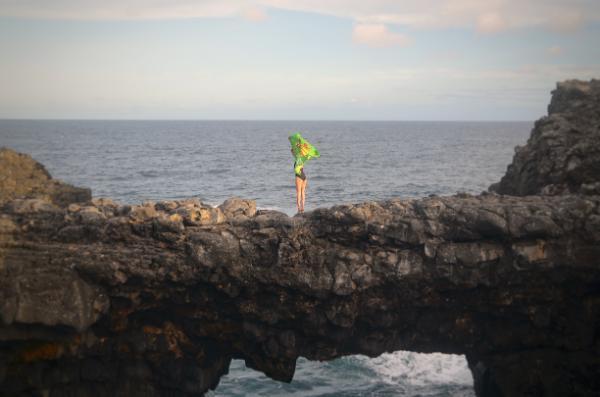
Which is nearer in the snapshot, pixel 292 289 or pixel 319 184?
pixel 292 289

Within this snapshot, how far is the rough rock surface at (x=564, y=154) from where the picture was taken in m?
18.1

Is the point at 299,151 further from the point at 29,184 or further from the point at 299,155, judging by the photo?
the point at 29,184

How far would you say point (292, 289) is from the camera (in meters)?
15.2

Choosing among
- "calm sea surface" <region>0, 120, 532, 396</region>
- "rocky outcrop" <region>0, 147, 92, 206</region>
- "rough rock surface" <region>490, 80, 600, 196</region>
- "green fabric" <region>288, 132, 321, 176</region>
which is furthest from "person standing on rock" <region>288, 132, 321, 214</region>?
"rocky outcrop" <region>0, 147, 92, 206</region>

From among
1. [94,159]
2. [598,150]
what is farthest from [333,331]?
[94,159]

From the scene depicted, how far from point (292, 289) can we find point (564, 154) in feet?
36.3

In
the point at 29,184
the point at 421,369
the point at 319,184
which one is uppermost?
the point at 29,184

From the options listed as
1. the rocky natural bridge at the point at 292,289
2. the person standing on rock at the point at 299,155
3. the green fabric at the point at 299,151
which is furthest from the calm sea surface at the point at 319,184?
the green fabric at the point at 299,151

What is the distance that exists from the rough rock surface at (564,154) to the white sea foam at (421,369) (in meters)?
7.49

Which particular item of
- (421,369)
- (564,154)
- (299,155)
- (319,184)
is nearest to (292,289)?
(299,155)

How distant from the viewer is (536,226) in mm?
14500

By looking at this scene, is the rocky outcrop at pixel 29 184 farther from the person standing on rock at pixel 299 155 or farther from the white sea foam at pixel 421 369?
the white sea foam at pixel 421 369

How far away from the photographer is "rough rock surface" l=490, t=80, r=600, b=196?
1806 centimetres

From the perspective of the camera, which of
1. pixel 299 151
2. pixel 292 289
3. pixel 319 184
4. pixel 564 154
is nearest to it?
pixel 292 289
